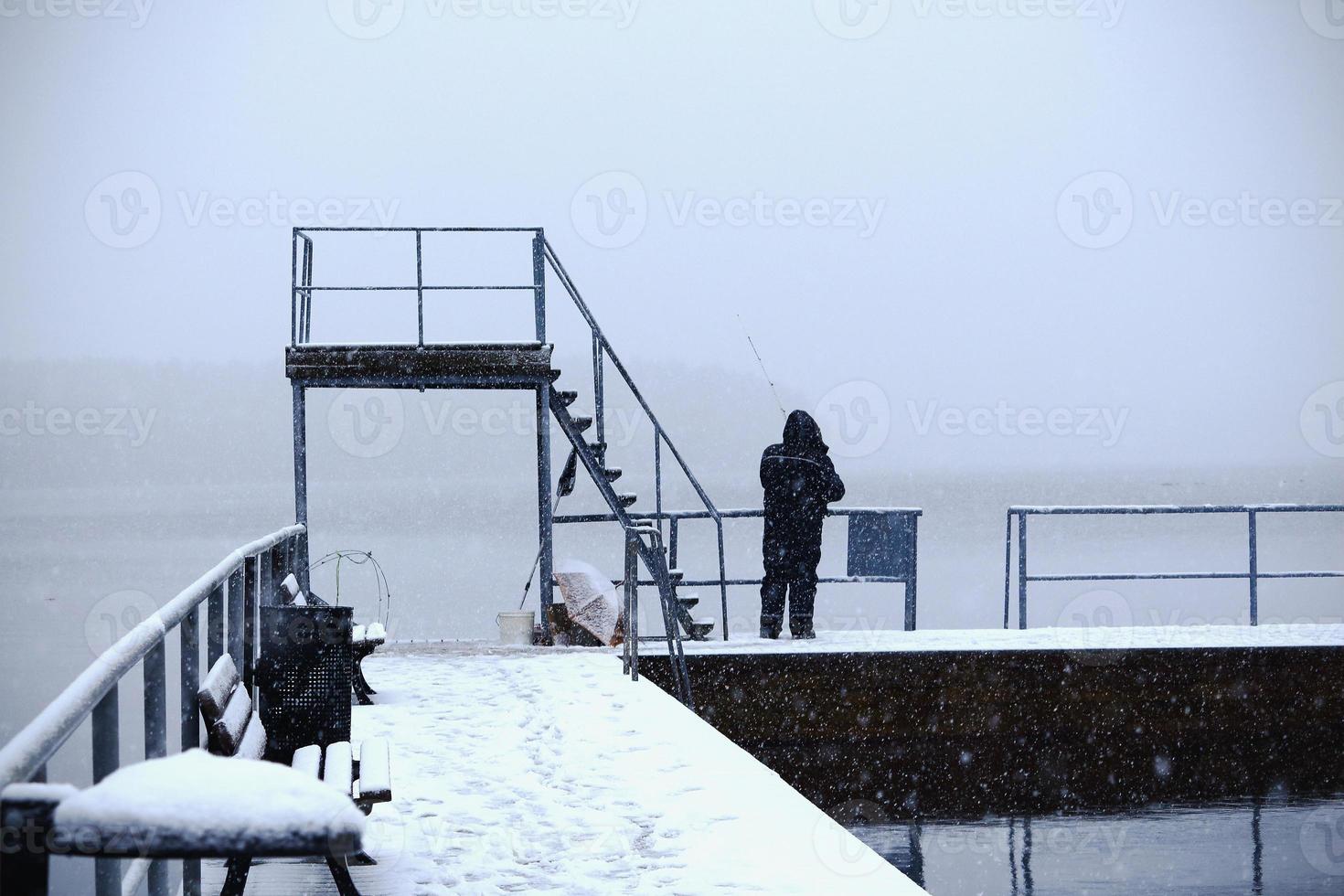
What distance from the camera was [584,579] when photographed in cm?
1330

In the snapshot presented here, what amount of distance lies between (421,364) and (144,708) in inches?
399

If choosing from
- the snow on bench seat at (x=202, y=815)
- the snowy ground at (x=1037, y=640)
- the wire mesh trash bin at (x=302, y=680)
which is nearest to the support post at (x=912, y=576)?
the snowy ground at (x=1037, y=640)

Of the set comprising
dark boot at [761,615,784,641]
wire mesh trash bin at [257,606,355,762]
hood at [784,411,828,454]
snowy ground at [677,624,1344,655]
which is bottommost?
snowy ground at [677,624,1344,655]

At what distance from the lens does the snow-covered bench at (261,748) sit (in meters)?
4.00

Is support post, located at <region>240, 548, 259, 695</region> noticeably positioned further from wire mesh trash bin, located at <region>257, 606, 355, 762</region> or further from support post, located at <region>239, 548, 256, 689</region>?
wire mesh trash bin, located at <region>257, 606, 355, 762</region>

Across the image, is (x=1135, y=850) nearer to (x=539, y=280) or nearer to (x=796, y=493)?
(x=796, y=493)

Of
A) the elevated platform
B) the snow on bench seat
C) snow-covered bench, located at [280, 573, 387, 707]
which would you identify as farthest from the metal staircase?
the snow on bench seat

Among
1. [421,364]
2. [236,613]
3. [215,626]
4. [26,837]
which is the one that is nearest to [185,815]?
[26,837]

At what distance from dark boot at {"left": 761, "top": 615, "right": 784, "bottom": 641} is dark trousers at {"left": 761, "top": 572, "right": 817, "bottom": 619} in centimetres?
3

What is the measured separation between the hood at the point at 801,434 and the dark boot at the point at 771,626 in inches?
63.0

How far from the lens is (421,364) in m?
13.4

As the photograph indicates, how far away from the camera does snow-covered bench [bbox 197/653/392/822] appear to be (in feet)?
13.1

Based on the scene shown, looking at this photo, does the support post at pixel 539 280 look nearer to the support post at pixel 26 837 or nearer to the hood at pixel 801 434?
the hood at pixel 801 434

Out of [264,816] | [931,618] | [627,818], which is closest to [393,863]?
[627,818]
